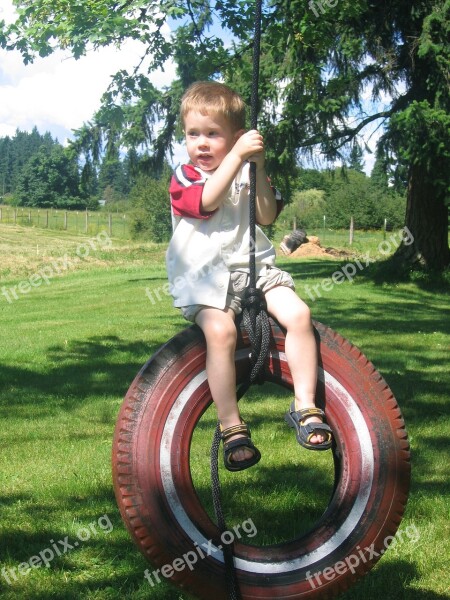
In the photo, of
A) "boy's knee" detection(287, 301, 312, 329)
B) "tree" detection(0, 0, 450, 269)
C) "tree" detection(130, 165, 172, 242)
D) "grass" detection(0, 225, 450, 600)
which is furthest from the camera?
"tree" detection(130, 165, 172, 242)

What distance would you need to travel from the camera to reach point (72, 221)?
4991cm

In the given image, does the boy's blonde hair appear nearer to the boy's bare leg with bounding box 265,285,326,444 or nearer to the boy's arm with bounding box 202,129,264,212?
the boy's arm with bounding box 202,129,264,212

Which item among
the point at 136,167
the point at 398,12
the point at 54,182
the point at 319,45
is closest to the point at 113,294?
the point at 136,167

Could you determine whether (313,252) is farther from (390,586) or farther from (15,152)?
(15,152)

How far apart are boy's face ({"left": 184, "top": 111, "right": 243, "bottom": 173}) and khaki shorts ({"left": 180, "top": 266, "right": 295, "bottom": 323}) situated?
1.38ft

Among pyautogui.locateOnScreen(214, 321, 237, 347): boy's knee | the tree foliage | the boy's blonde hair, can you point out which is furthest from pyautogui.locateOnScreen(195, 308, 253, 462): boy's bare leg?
the tree foliage

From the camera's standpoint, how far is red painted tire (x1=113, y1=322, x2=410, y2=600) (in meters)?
2.49

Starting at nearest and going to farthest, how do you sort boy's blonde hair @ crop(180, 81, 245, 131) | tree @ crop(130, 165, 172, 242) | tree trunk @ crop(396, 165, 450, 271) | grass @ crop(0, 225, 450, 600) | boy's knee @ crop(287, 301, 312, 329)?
boy's knee @ crop(287, 301, 312, 329) < boy's blonde hair @ crop(180, 81, 245, 131) < grass @ crop(0, 225, 450, 600) < tree trunk @ crop(396, 165, 450, 271) < tree @ crop(130, 165, 172, 242)

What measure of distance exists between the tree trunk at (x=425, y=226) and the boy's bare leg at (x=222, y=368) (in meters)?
15.4

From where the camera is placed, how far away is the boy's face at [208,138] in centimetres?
273

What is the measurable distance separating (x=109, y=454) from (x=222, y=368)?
2.75 metres

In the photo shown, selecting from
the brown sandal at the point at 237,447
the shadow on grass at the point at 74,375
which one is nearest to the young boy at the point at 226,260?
the brown sandal at the point at 237,447

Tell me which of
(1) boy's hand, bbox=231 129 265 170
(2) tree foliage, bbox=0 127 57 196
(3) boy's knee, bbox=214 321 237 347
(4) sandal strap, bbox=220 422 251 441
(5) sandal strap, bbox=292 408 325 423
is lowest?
(4) sandal strap, bbox=220 422 251 441

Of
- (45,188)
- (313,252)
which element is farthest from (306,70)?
(45,188)
